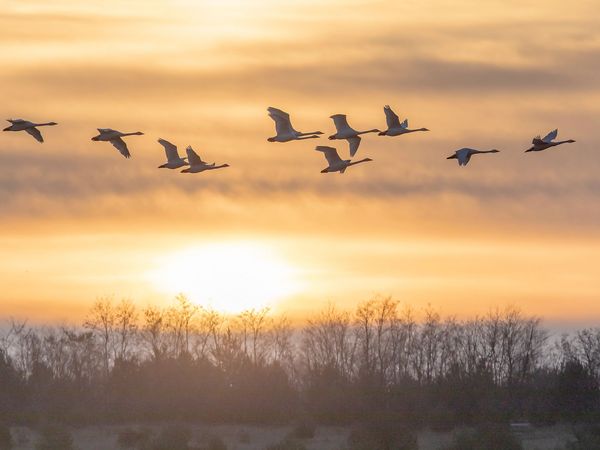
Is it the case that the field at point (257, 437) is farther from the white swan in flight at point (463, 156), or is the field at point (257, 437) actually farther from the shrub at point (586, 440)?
the white swan in flight at point (463, 156)

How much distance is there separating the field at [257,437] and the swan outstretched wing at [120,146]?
126 ft

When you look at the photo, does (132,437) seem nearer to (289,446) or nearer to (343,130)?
(289,446)

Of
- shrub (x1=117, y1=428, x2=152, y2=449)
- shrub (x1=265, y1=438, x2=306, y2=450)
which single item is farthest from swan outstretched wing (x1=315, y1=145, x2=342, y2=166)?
→ shrub (x1=117, y1=428, x2=152, y2=449)

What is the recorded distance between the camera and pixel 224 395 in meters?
114

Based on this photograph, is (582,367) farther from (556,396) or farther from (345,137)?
(345,137)

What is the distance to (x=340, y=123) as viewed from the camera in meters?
57.8

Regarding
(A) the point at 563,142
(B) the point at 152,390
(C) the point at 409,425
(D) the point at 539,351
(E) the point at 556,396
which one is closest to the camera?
(A) the point at 563,142

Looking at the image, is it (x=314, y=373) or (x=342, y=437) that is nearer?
(x=342, y=437)

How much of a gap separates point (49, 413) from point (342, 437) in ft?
70.8

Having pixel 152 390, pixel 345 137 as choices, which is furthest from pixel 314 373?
pixel 345 137

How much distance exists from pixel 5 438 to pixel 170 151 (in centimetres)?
4136

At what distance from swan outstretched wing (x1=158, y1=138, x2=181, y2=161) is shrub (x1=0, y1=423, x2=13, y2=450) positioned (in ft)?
129

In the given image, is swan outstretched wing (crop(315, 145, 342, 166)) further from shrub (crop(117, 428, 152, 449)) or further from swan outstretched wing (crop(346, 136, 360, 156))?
shrub (crop(117, 428, 152, 449))

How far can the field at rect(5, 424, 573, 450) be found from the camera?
95219mm
